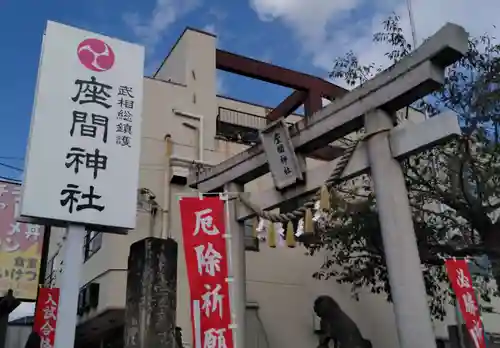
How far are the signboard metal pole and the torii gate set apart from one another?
221cm

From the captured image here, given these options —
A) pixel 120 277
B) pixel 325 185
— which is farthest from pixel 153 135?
pixel 325 185

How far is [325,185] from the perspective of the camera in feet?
26.6

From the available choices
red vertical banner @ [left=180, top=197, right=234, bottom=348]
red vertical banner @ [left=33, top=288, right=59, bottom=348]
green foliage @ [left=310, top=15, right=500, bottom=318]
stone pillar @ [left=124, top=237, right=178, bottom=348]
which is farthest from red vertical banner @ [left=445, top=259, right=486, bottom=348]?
red vertical banner @ [left=33, top=288, right=59, bottom=348]

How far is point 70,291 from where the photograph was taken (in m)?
7.12

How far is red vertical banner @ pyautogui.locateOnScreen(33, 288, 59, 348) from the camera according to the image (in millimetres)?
12656

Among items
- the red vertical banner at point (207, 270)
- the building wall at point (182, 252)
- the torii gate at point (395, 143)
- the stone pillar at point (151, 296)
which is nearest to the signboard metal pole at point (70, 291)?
the stone pillar at point (151, 296)

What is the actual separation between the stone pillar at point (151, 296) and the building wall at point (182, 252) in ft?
18.5

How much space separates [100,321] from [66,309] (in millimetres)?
6230

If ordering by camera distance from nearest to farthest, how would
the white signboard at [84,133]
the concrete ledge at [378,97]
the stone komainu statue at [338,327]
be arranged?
the concrete ledge at [378,97] < the white signboard at [84,133] < the stone komainu statue at [338,327]

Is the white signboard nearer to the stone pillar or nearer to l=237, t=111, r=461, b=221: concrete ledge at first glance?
the stone pillar

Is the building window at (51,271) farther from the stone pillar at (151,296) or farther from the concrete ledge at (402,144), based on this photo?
the stone pillar at (151,296)

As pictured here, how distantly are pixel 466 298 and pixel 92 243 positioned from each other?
896cm

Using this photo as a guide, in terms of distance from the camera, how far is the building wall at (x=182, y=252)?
12102 mm

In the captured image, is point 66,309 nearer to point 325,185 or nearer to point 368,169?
point 325,185
